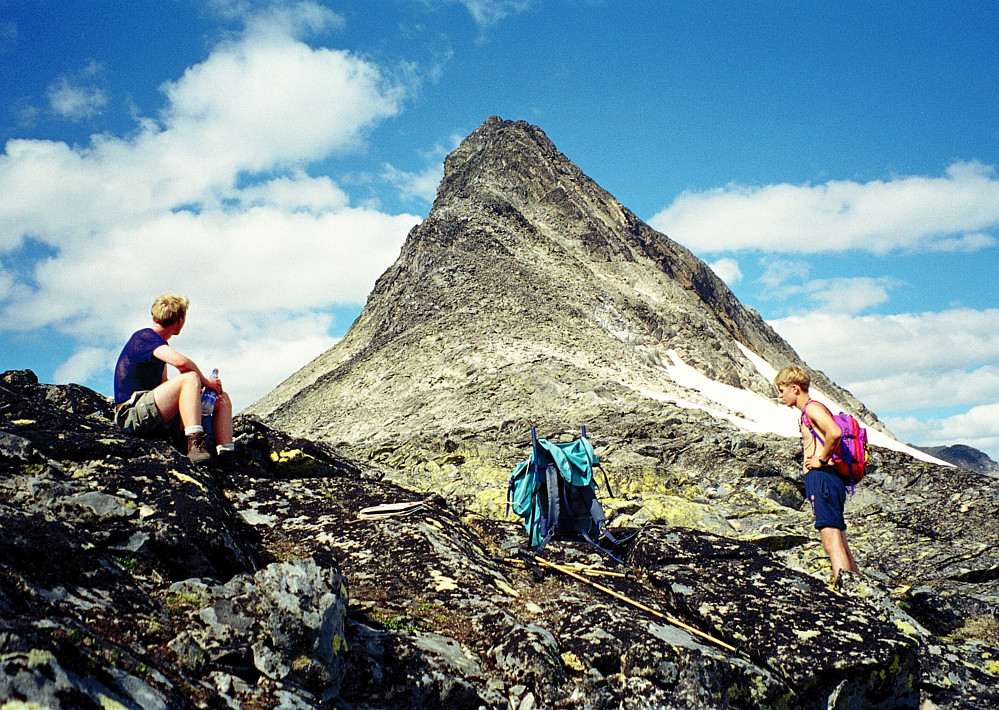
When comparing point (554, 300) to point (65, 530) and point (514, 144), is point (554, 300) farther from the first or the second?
point (65, 530)

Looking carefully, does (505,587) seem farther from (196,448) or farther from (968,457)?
(968,457)

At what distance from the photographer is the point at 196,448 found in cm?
694

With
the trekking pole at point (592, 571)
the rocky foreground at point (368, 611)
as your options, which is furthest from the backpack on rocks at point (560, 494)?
the trekking pole at point (592, 571)

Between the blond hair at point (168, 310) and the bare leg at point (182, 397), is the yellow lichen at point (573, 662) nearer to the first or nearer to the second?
the bare leg at point (182, 397)

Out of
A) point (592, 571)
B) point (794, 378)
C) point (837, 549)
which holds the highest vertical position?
point (794, 378)

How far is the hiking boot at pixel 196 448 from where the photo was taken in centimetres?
689

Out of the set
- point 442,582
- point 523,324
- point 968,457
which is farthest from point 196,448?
point 968,457

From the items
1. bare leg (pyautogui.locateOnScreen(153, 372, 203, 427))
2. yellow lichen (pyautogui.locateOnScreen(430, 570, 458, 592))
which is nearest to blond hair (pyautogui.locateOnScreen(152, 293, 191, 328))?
bare leg (pyautogui.locateOnScreen(153, 372, 203, 427))

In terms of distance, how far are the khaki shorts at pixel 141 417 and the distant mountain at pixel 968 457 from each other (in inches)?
3774

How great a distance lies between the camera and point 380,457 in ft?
76.2

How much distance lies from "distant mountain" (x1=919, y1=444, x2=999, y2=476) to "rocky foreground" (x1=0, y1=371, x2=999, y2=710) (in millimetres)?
92696

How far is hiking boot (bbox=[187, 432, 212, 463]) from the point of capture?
6.89m

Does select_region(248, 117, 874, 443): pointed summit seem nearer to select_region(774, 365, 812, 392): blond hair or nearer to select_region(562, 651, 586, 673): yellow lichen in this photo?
select_region(774, 365, 812, 392): blond hair

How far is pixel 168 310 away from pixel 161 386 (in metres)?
0.86
